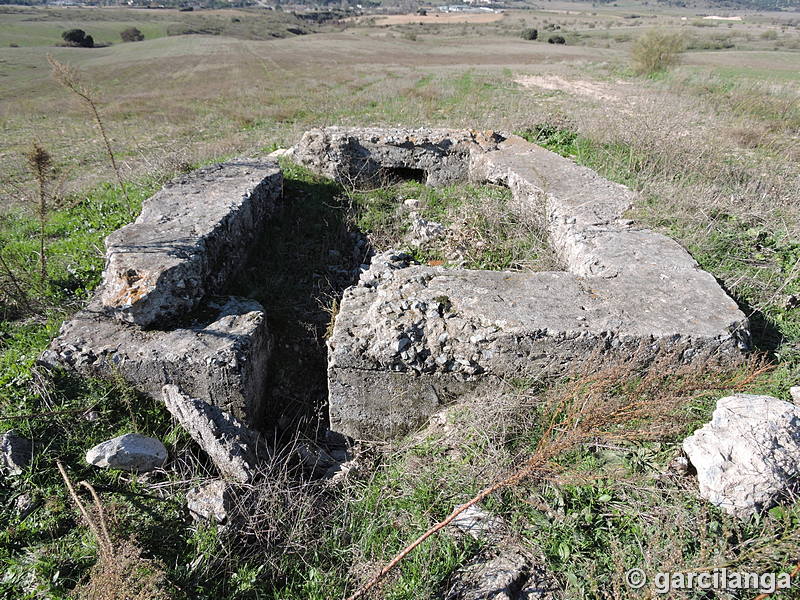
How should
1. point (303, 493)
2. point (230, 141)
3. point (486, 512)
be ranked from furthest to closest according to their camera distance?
point (230, 141) < point (303, 493) < point (486, 512)

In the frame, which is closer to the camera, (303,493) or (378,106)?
(303,493)

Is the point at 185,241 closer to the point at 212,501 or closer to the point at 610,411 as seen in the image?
the point at 212,501

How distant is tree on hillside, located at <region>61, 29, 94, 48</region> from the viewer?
40.9m

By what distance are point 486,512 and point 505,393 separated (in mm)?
786

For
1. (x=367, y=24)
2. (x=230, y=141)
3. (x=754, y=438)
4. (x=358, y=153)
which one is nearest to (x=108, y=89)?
(x=230, y=141)

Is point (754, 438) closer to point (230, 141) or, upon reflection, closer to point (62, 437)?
point (62, 437)

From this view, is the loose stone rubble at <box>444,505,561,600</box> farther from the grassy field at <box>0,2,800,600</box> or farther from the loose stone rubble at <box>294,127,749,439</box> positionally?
the loose stone rubble at <box>294,127,749,439</box>

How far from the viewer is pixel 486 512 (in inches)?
90.5

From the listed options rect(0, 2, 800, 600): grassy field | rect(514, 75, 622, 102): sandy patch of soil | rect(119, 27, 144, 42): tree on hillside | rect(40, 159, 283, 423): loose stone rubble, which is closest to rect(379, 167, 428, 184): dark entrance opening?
rect(0, 2, 800, 600): grassy field

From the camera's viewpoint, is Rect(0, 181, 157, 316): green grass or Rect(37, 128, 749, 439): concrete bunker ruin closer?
Rect(37, 128, 749, 439): concrete bunker ruin

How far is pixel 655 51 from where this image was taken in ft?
60.9

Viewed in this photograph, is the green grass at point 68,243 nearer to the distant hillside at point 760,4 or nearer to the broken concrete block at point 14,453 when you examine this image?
the broken concrete block at point 14,453

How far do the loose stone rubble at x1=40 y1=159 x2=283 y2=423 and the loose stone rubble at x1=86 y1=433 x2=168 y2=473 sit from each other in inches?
16.6

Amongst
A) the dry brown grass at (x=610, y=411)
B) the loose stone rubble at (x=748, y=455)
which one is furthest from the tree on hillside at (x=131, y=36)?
the loose stone rubble at (x=748, y=455)
